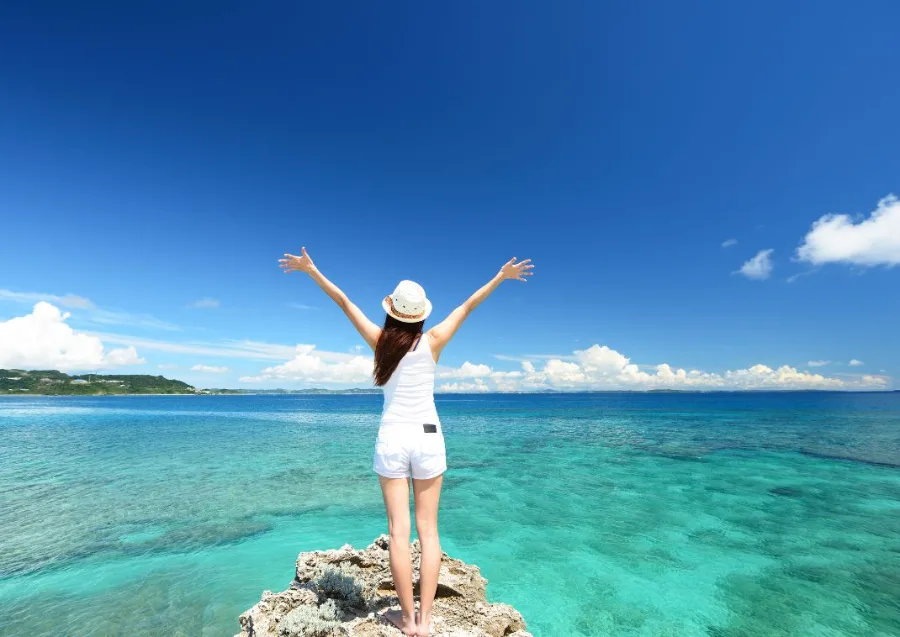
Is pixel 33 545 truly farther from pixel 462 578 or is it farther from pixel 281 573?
pixel 462 578

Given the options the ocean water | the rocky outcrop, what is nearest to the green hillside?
the ocean water

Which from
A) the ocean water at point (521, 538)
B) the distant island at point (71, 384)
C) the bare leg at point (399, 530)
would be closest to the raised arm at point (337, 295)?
the bare leg at point (399, 530)

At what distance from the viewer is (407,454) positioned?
3137 mm

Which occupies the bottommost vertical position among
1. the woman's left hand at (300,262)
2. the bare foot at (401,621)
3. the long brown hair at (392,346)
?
the bare foot at (401,621)

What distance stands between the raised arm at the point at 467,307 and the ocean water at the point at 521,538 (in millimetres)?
5777

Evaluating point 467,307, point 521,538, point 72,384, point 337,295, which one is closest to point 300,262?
point 337,295

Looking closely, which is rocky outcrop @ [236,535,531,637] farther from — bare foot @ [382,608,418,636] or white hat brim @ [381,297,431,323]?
white hat brim @ [381,297,431,323]

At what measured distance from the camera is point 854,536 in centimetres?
1042

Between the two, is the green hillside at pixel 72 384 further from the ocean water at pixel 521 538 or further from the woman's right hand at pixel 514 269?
the woman's right hand at pixel 514 269

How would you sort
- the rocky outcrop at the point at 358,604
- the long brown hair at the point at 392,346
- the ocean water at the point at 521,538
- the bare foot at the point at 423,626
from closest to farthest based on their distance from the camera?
the bare foot at the point at 423,626 → the long brown hair at the point at 392,346 → the rocky outcrop at the point at 358,604 → the ocean water at the point at 521,538

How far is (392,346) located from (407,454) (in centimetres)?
88

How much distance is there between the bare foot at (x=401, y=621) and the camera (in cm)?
326

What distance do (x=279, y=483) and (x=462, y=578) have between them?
13.6m

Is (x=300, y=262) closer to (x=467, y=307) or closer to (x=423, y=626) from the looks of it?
(x=467, y=307)
